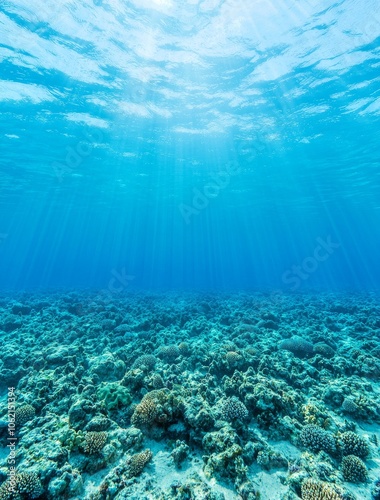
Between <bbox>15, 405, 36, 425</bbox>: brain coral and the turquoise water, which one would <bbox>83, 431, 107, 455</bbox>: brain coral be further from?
the turquoise water

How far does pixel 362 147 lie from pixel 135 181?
85.3 feet

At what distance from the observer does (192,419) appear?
221 inches

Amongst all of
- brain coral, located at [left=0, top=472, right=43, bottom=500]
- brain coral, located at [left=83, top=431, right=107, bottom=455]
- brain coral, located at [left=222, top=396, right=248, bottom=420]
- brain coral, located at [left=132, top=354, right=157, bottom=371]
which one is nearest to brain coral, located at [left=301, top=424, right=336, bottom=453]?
brain coral, located at [left=222, top=396, right=248, bottom=420]

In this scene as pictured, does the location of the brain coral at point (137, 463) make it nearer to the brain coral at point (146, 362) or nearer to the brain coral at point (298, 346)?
the brain coral at point (146, 362)

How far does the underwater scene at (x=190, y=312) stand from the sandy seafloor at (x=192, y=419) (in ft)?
0.12

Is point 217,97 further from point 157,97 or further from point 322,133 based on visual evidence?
point 322,133

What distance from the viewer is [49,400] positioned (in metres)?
6.81

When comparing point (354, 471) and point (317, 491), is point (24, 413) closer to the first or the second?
point (317, 491)

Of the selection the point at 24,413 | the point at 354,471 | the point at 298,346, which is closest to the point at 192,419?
the point at 354,471

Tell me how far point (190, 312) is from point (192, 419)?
1143 cm

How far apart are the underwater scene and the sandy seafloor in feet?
0.12

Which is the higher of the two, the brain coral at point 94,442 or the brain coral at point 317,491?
the brain coral at point 94,442

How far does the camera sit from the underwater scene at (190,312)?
491cm

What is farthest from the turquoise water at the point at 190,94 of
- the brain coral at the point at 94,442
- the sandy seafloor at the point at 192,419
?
the brain coral at the point at 94,442
